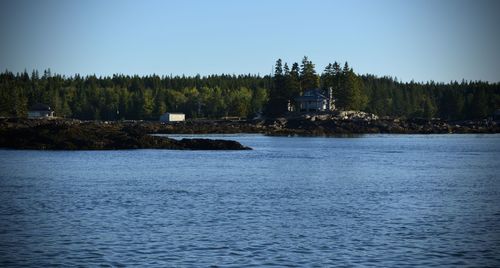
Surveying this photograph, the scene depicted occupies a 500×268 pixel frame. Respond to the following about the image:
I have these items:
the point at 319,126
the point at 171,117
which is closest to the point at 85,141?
the point at 319,126

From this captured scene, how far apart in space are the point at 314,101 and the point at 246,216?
13039 centimetres

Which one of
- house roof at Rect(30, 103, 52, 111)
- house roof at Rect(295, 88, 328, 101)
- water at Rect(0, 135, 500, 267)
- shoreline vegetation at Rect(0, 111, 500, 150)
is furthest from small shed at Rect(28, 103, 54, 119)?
water at Rect(0, 135, 500, 267)

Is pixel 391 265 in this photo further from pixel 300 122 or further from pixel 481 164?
pixel 300 122

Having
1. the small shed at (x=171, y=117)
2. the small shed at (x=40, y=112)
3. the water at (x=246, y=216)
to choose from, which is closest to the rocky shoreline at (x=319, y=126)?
the small shed at (x=171, y=117)

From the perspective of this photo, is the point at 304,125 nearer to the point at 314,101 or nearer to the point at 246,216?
the point at 314,101

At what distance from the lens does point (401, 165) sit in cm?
6906

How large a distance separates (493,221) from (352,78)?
13422 cm

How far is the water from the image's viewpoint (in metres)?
24.6

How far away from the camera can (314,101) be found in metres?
162

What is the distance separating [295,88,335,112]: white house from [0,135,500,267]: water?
97.8 m

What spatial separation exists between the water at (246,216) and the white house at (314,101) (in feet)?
321

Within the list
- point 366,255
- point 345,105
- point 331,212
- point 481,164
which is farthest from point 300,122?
point 366,255

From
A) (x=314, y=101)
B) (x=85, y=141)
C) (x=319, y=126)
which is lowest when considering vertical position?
(x=85, y=141)

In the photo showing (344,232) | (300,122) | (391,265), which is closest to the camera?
(391,265)
